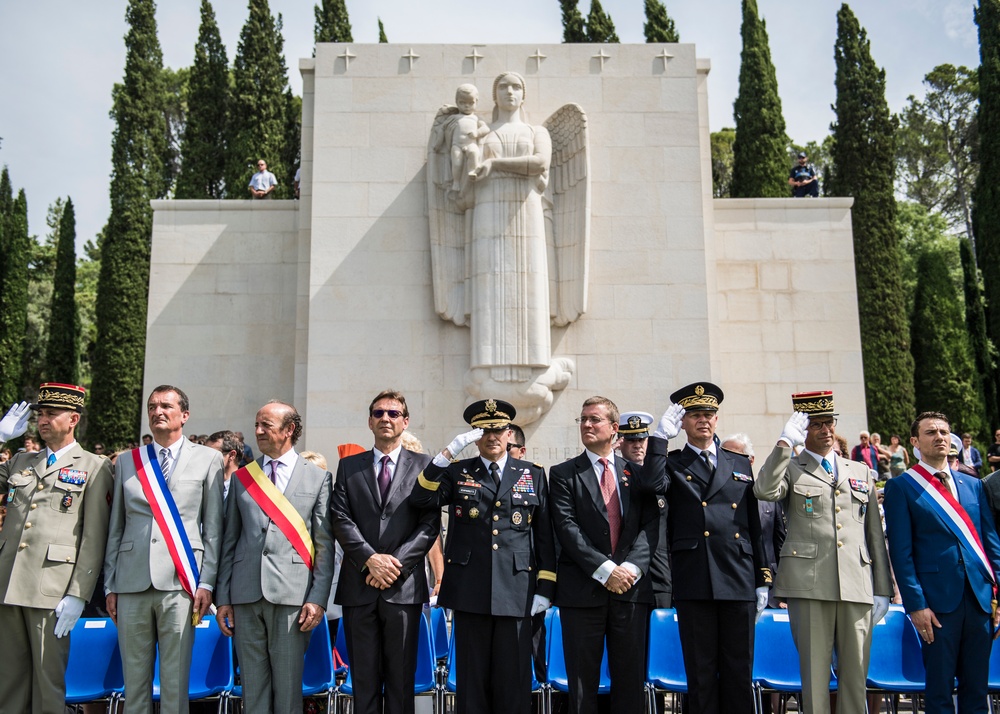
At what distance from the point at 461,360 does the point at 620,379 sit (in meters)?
1.94

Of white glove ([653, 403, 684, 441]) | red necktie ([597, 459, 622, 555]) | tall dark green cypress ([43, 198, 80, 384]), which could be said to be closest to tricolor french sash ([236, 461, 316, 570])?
red necktie ([597, 459, 622, 555])

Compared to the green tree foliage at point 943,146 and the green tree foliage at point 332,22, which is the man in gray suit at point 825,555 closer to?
the green tree foliage at point 332,22

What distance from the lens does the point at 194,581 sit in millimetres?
4902

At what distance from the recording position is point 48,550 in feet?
16.3

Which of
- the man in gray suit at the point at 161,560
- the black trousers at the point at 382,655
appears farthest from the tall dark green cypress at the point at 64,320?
the black trousers at the point at 382,655

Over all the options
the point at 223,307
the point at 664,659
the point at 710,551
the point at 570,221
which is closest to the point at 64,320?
the point at 223,307

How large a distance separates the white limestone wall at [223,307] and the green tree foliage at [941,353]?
15.4m

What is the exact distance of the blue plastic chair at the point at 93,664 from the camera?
17.1 ft

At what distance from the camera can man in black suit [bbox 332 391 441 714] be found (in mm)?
4836

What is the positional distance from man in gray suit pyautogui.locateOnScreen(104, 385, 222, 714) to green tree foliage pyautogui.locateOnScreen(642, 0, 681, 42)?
2034 cm

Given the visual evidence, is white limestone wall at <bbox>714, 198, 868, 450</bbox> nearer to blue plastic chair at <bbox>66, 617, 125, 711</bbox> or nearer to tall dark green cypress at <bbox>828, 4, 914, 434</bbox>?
tall dark green cypress at <bbox>828, 4, 914, 434</bbox>

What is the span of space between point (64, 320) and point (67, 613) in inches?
712

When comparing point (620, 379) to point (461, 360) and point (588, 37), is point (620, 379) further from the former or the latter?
point (588, 37)

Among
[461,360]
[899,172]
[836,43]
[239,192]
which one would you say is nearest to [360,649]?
[461,360]
